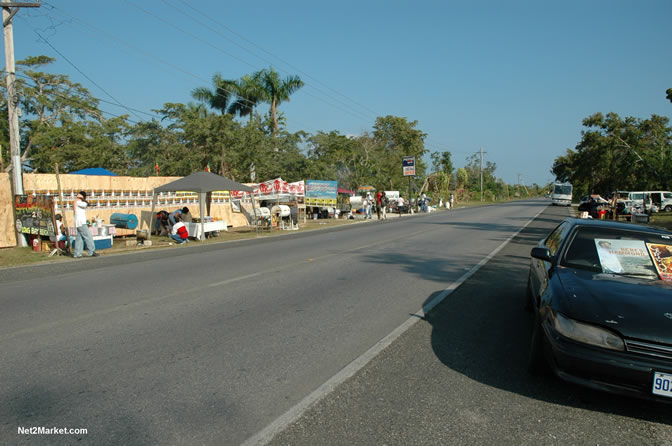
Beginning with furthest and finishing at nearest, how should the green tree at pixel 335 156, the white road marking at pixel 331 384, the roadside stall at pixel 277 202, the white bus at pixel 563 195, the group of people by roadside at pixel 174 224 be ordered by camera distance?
the white bus at pixel 563 195, the green tree at pixel 335 156, the roadside stall at pixel 277 202, the group of people by roadside at pixel 174 224, the white road marking at pixel 331 384

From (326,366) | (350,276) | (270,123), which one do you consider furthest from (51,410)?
(270,123)

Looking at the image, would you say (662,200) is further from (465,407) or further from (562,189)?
(465,407)

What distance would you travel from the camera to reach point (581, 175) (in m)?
55.9

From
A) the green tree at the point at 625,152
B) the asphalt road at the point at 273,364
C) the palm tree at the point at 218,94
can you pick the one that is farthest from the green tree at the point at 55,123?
the green tree at the point at 625,152

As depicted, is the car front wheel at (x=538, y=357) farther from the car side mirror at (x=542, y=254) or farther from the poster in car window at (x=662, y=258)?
the poster in car window at (x=662, y=258)

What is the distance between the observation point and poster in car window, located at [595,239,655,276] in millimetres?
4672

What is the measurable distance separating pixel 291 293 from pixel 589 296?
4.84m

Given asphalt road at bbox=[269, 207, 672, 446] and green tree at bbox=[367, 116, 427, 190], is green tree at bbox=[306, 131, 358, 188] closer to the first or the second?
green tree at bbox=[367, 116, 427, 190]

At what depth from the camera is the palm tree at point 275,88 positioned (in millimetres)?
42719

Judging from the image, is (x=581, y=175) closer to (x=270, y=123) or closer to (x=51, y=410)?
(x=270, y=123)

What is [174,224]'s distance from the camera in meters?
18.2

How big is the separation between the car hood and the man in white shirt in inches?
499

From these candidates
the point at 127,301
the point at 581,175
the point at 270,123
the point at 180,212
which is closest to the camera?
the point at 127,301

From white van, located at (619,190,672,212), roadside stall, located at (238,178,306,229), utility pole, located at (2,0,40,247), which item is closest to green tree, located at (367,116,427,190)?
white van, located at (619,190,672,212)
